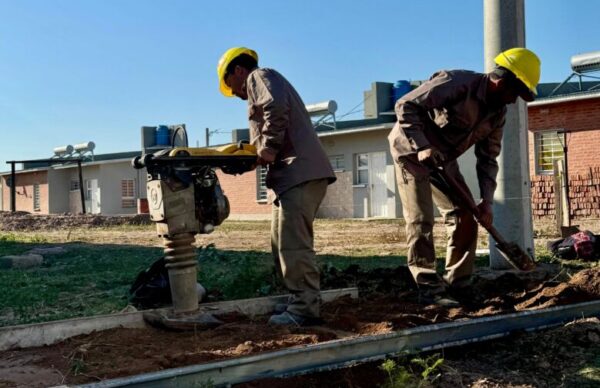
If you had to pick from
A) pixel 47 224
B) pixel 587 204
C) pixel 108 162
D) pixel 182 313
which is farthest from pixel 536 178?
pixel 108 162

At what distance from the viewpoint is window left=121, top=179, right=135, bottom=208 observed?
1646 inches

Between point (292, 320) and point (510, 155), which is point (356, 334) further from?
point (510, 155)

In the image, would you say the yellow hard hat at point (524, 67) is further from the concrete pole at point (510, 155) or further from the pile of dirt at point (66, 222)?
the pile of dirt at point (66, 222)

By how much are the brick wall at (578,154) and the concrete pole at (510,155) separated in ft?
40.5

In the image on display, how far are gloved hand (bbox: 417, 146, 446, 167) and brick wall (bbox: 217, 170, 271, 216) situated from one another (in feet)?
86.7

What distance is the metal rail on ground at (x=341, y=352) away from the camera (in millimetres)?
3014

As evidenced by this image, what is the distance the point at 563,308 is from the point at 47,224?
27558 millimetres

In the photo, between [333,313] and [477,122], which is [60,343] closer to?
[333,313]

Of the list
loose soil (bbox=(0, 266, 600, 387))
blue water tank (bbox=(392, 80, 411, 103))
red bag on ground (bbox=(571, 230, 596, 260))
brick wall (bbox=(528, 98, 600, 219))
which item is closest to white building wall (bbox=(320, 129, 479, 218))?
blue water tank (bbox=(392, 80, 411, 103))

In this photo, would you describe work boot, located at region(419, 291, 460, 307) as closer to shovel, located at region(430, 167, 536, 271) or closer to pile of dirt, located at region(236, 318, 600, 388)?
shovel, located at region(430, 167, 536, 271)

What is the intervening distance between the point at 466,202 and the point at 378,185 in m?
21.3

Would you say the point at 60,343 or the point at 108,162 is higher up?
the point at 108,162

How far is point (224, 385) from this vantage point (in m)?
3.15

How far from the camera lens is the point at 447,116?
5.36 metres
